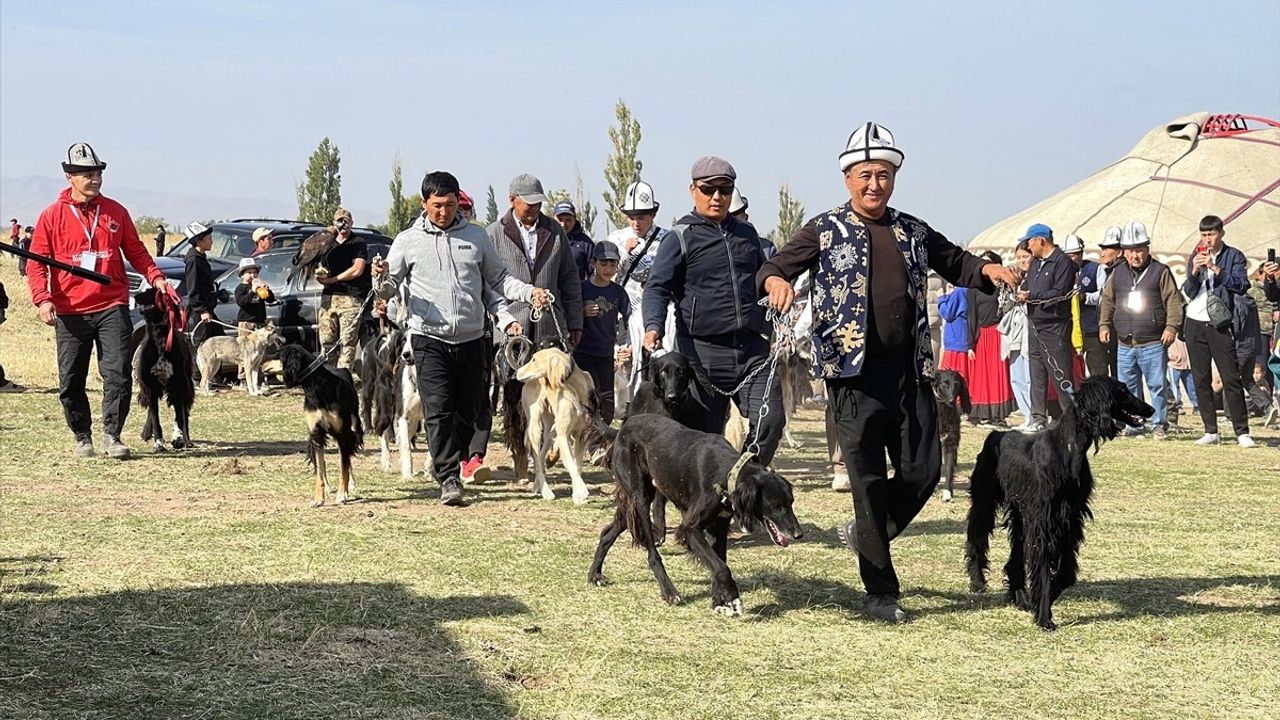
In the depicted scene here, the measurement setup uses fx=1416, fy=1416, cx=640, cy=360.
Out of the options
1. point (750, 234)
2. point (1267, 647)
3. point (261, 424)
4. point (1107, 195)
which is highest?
point (1107, 195)

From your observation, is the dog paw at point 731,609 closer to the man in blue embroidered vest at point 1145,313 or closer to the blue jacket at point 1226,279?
the blue jacket at point 1226,279

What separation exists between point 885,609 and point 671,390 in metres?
1.84

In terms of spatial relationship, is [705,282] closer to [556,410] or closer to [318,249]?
[556,410]

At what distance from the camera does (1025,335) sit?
1444cm

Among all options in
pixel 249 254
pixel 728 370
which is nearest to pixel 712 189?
pixel 728 370

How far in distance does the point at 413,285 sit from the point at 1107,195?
20.5 m

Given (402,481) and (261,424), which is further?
(261,424)

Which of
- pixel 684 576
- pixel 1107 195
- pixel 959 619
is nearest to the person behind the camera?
pixel 959 619

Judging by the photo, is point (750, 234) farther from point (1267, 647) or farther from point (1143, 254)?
point (1143, 254)

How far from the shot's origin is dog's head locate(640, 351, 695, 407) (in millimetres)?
7406

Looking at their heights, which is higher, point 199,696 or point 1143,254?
point 1143,254

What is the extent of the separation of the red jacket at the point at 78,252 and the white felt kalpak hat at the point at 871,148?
267 inches

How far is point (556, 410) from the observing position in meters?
9.53

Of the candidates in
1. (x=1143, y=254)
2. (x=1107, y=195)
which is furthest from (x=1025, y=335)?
(x=1107, y=195)
